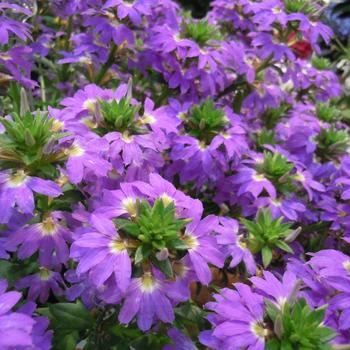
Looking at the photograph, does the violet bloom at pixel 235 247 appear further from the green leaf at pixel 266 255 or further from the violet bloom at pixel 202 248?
the violet bloom at pixel 202 248

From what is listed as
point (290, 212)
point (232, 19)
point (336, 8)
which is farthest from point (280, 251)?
point (336, 8)

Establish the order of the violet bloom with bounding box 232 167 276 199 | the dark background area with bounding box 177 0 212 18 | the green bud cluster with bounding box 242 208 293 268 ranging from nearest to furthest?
the green bud cluster with bounding box 242 208 293 268 < the violet bloom with bounding box 232 167 276 199 < the dark background area with bounding box 177 0 212 18

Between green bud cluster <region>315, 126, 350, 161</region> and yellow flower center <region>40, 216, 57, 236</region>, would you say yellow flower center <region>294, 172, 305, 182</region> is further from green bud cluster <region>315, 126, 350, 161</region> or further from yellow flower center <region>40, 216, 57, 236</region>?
yellow flower center <region>40, 216, 57, 236</region>

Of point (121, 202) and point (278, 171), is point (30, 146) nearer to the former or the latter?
point (121, 202)

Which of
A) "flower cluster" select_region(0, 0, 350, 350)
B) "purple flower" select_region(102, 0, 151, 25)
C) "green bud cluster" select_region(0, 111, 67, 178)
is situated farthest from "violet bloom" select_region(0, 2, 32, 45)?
"green bud cluster" select_region(0, 111, 67, 178)

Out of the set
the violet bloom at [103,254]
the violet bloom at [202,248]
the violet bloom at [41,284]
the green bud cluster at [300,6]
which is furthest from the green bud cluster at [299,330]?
the green bud cluster at [300,6]

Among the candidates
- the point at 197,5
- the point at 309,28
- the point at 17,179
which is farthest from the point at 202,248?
the point at 197,5

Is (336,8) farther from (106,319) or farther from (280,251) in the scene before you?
(106,319)
